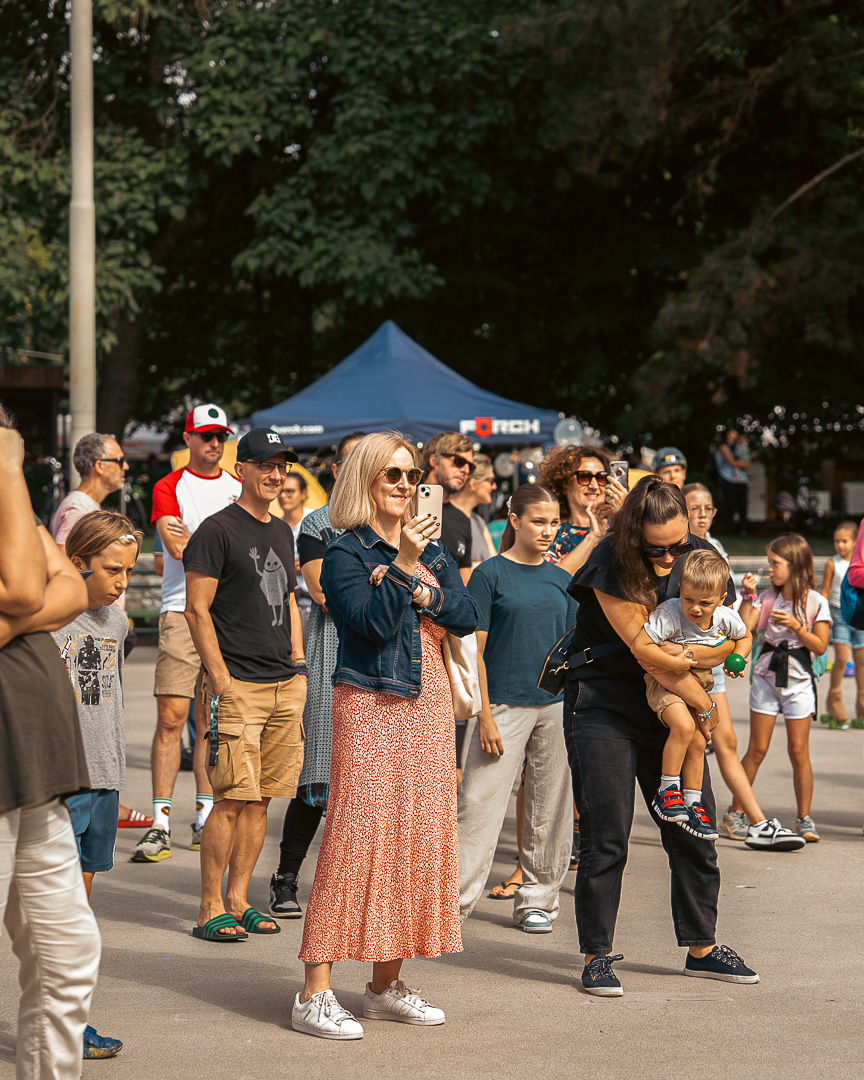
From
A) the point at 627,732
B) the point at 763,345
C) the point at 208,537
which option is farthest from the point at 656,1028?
the point at 763,345

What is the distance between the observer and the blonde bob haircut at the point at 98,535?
479 cm

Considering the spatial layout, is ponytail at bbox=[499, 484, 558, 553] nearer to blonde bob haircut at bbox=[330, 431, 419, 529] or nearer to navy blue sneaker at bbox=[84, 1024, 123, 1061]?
blonde bob haircut at bbox=[330, 431, 419, 529]

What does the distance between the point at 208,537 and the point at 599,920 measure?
6.86ft

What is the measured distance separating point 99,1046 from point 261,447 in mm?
2341

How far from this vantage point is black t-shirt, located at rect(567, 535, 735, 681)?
4.97 meters

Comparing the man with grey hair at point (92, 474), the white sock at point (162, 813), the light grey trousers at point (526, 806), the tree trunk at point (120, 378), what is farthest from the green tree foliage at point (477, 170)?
the light grey trousers at point (526, 806)

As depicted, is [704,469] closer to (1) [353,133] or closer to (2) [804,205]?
(2) [804,205]

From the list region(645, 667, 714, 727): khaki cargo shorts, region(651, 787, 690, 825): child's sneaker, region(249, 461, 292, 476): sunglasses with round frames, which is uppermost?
region(249, 461, 292, 476): sunglasses with round frames

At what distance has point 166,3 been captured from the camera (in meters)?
20.3

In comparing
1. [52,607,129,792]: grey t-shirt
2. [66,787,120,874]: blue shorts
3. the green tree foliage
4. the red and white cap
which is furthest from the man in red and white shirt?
the green tree foliage

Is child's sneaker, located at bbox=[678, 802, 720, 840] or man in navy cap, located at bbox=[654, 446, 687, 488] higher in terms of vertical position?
man in navy cap, located at bbox=[654, 446, 687, 488]

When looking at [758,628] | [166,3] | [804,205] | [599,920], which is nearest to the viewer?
[599,920]

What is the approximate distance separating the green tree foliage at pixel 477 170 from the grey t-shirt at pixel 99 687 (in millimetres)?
15301

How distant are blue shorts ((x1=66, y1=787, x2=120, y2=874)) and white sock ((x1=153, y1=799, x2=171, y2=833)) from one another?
2.46 meters
